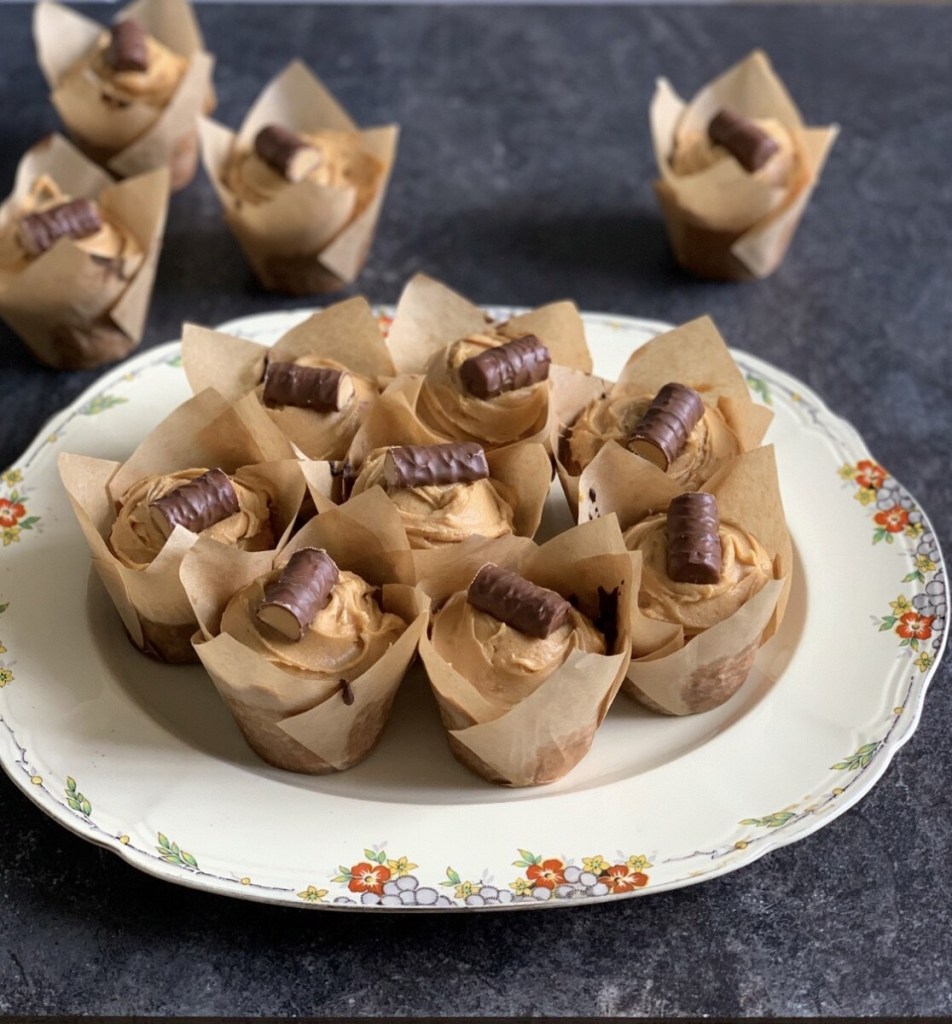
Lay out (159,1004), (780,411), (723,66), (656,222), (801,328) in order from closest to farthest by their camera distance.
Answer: (159,1004) < (780,411) < (801,328) < (656,222) < (723,66)

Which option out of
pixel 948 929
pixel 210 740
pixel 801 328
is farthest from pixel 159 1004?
pixel 801 328

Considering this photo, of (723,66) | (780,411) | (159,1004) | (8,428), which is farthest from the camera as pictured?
(723,66)

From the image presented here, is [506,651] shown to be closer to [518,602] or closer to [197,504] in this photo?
[518,602]

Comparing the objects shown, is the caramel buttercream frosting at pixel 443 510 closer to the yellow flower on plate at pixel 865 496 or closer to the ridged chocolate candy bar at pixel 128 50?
the yellow flower on plate at pixel 865 496

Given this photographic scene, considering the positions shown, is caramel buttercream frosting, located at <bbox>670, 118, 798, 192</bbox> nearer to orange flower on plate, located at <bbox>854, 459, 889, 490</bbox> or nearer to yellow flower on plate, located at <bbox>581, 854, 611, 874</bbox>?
orange flower on plate, located at <bbox>854, 459, 889, 490</bbox>

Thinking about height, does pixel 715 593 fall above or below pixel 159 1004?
above

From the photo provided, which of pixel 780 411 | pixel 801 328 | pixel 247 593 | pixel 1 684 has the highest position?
pixel 247 593

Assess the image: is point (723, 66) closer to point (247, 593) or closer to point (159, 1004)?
point (247, 593)

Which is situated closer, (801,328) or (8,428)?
(8,428)

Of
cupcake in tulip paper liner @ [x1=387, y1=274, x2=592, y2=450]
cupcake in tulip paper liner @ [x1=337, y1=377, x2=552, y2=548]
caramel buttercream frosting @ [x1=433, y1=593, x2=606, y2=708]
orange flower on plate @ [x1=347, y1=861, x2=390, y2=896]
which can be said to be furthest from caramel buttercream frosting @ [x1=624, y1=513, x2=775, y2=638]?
orange flower on plate @ [x1=347, y1=861, x2=390, y2=896]
